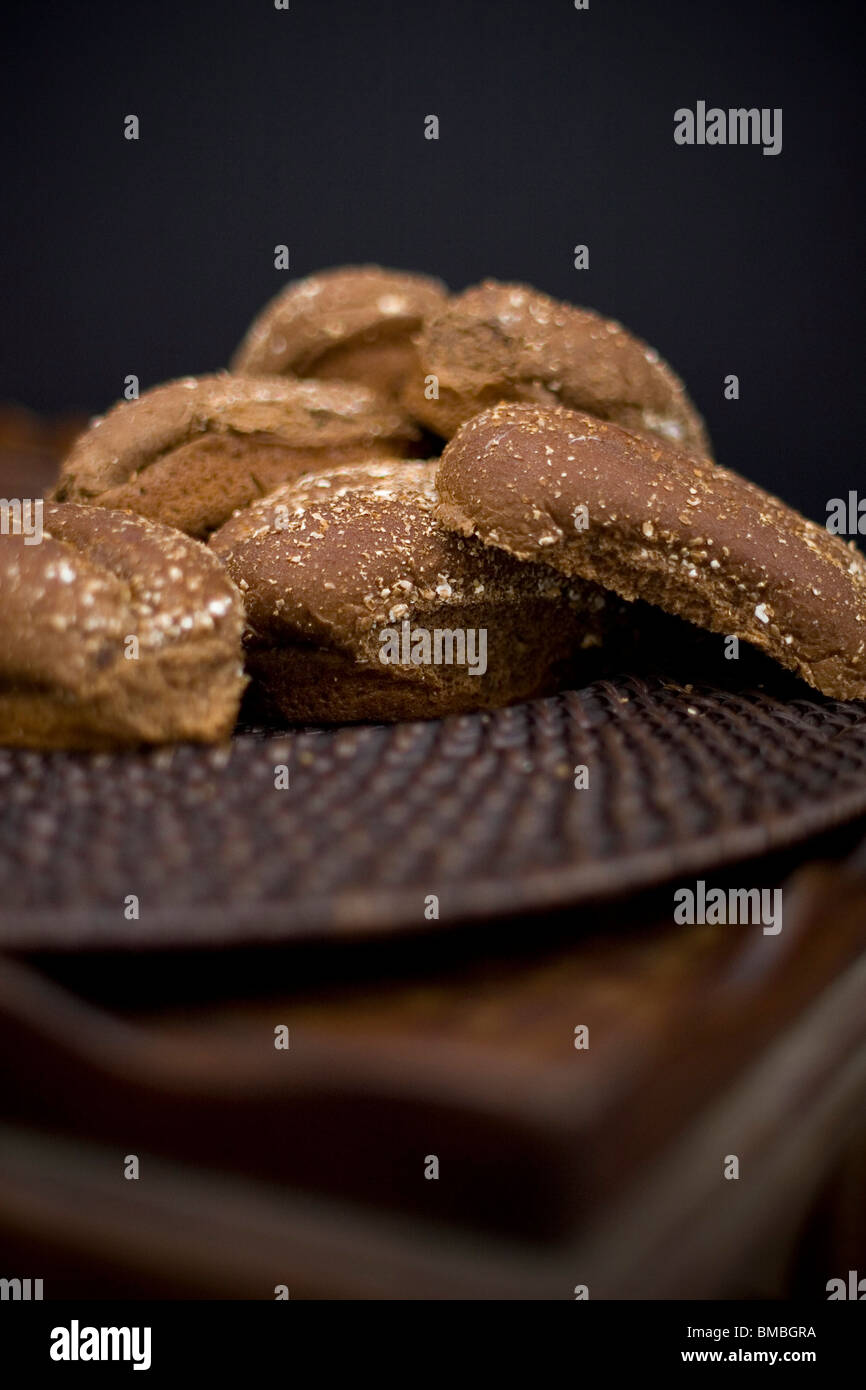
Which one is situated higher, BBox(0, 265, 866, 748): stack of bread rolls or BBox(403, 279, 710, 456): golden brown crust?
BBox(403, 279, 710, 456): golden brown crust

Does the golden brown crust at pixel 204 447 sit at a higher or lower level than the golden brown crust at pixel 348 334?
lower

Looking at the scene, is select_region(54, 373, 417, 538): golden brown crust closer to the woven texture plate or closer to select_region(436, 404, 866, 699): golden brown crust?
select_region(436, 404, 866, 699): golden brown crust

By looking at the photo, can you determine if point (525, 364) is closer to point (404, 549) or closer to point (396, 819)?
point (404, 549)

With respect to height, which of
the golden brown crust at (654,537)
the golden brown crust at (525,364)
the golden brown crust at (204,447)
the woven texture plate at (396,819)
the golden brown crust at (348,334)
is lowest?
the woven texture plate at (396,819)

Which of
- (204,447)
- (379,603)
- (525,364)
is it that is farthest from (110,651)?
(525,364)

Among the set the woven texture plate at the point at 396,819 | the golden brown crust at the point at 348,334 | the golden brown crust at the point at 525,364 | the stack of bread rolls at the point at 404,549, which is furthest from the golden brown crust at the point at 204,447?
the woven texture plate at the point at 396,819

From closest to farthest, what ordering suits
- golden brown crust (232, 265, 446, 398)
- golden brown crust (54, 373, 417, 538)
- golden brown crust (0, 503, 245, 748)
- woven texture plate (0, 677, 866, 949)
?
woven texture plate (0, 677, 866, 949) → golden brown crust (0, 503, 245, 748) → golden brown crust (54, 373, 417, 538) → golden brown crust (232, 265, 446, 398)

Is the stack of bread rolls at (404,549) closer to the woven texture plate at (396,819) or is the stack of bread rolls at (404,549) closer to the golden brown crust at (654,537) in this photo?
the golden brown crust at (654,537)

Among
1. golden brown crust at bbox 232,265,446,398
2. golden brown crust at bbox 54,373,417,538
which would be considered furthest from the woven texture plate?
golden brown crust at bbox 232,265,446,398
